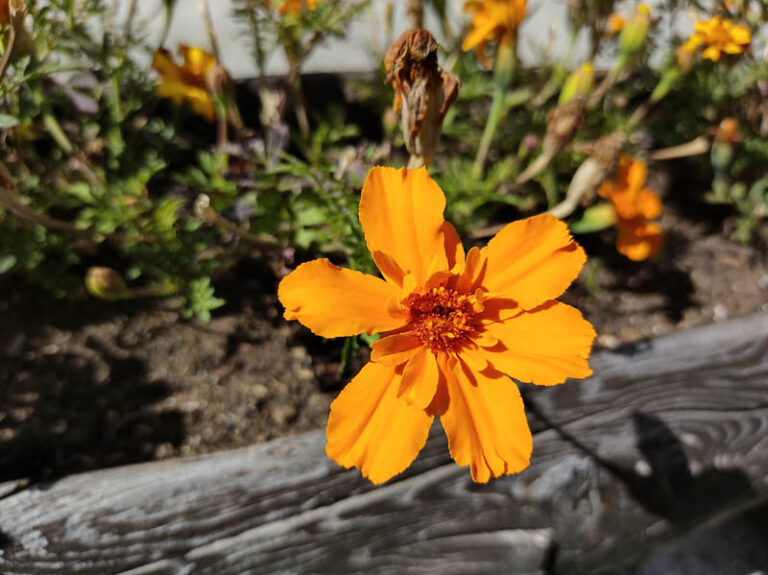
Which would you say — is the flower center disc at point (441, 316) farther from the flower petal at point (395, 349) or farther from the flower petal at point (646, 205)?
the flower petal at point (646, 205)

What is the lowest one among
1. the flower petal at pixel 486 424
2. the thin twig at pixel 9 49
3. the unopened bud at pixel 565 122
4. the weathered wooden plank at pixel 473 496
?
the weathered wooden plank at pixel 473 496

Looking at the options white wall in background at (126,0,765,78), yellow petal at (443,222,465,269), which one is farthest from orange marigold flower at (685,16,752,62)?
yellow petal at (443,222,465,269)

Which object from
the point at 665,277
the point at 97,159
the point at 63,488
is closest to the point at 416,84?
the point at 97,159

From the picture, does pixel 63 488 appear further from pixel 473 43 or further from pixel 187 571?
pixel 473 43

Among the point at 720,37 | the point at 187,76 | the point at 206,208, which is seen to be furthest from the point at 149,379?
the point at 720,37

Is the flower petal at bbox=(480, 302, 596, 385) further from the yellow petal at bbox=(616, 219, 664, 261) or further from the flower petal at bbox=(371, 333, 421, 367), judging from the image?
the yellow petal at bbox=(616, 219, 664, 261)

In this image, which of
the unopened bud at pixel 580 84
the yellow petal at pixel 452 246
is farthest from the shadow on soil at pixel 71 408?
the unopened bud at pixel 580 84

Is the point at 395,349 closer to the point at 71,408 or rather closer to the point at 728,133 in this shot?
the point at 71,408
